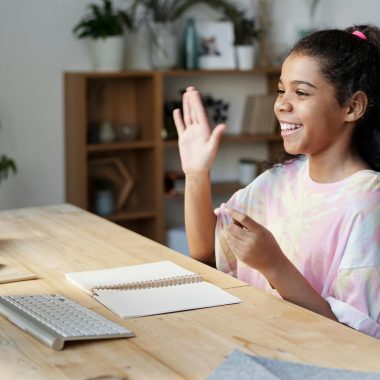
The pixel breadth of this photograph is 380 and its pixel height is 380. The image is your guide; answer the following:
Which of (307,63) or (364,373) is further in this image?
(307,63)

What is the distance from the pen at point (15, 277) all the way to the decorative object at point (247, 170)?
10.6ft

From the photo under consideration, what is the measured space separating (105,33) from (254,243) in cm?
292

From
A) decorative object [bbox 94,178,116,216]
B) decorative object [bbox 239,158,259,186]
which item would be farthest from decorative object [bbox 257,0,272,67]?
decorative object [bbox 94,178,116,216]

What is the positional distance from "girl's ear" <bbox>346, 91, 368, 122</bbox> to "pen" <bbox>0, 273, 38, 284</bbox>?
2.72 ft

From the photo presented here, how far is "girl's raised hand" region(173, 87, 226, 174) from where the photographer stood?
2.22 metres

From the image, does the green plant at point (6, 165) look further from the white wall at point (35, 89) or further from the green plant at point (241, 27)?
the green plant at point (241, 27)

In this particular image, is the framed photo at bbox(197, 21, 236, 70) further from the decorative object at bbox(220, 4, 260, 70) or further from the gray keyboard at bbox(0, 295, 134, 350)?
the gray keyboard at bbox(0, 295, 134, 350)

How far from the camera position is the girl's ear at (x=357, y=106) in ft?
6.71

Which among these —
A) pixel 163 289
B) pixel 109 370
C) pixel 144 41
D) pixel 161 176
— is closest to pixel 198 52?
pixel 144 41

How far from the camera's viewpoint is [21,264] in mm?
2123

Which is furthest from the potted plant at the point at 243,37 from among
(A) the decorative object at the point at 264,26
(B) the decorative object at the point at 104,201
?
(B) the decorative object at the point at 104,201

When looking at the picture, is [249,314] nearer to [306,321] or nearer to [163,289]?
[306,321]

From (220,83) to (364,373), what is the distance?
396 centimetres

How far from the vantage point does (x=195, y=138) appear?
2229 millimetres
